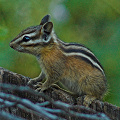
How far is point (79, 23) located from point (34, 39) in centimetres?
139

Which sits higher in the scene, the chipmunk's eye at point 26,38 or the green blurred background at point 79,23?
the green blurred background at point 79,23

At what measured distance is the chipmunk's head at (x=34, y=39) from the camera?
2.40 m

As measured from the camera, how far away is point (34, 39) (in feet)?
8.10

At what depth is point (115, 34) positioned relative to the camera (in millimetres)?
3734

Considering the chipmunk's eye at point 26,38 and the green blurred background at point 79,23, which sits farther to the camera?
the green blurred background at point 79,23

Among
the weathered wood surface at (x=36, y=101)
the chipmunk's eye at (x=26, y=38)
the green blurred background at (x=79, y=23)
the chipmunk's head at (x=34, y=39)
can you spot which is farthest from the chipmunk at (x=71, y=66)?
the weathered wood surface at (x=36, y=101)

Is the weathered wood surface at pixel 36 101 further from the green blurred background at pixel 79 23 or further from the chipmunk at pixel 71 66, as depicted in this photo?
the green blurred background at pixel 79 23

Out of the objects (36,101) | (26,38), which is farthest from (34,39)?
(36,101)

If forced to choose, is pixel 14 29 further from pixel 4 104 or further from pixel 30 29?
pixel 4 104

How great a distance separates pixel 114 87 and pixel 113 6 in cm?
107

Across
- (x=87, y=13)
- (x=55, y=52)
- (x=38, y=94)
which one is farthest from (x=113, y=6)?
(x=38, y=94)

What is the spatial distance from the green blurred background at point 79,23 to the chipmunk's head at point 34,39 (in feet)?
2.09

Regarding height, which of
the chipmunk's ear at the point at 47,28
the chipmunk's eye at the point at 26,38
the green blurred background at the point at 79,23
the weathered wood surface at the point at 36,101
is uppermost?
the green blurred background at the point at 79,23

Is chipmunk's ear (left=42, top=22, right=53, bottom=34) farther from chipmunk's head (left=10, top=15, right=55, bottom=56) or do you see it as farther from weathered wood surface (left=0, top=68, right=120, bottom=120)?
weathered wood surface (left=0, top=68, right=120, bottom=120)
